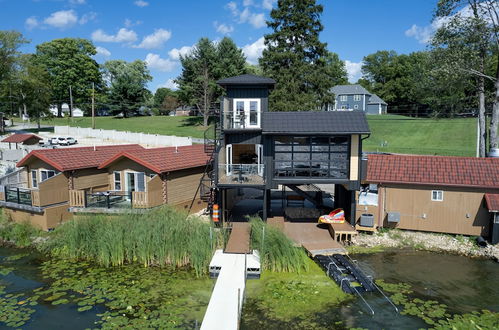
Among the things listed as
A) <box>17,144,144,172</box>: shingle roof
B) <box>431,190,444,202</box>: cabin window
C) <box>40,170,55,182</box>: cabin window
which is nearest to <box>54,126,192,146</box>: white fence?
<box>17,144,144,172</box>: shingle roof

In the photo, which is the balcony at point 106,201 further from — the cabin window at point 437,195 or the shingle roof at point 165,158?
the cabin window at point 437,195

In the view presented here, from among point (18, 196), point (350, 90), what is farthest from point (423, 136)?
point (18, 196)

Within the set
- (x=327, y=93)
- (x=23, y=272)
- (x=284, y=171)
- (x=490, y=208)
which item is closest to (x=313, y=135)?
(x=284, y=171)

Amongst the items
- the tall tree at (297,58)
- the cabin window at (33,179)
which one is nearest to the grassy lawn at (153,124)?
the tall tree at (297,58)

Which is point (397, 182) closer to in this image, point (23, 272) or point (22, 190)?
point (23, 272)

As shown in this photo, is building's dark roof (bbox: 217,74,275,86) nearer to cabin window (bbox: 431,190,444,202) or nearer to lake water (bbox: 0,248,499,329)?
lake water (bbox: 0,248,499,329)

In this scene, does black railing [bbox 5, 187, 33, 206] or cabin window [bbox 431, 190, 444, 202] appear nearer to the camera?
cabin window [bbox 431, 190, 444, 202]
